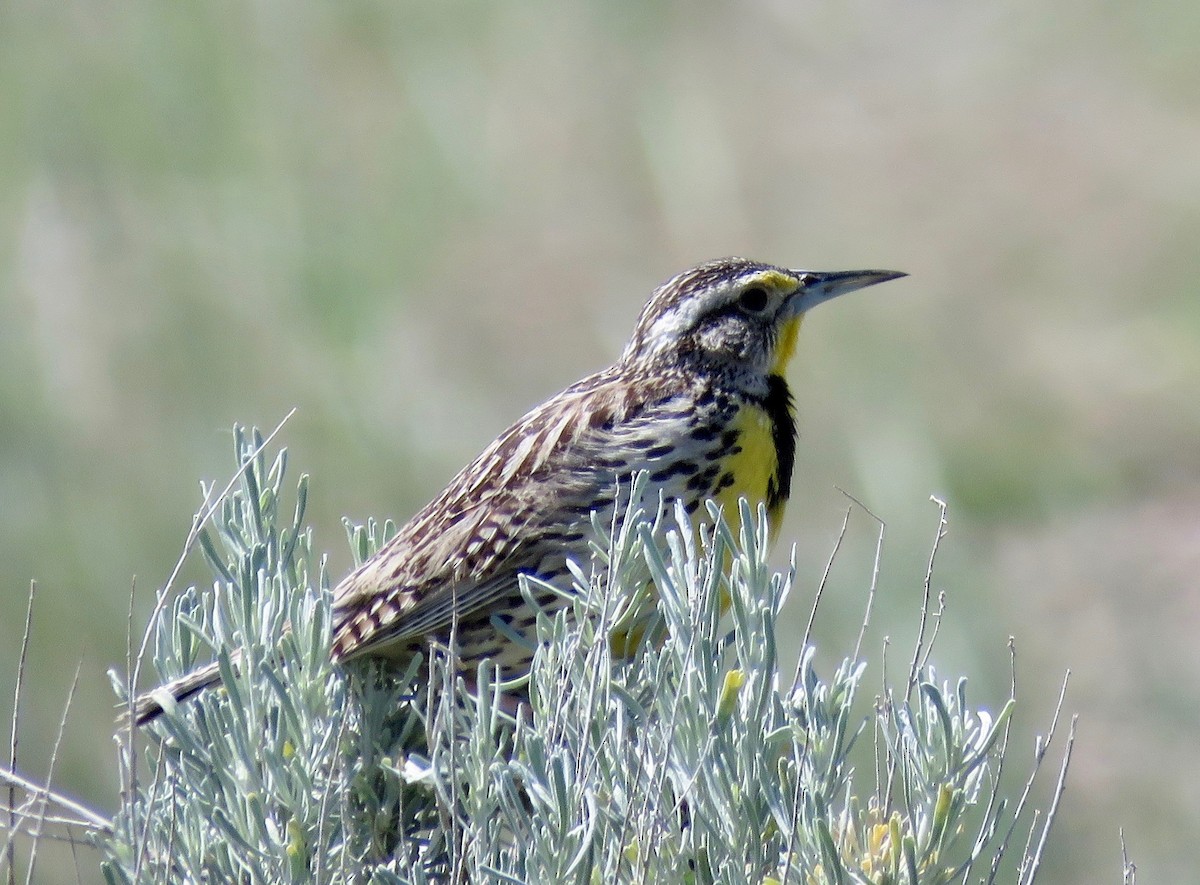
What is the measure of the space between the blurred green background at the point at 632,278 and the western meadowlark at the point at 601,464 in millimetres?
2099

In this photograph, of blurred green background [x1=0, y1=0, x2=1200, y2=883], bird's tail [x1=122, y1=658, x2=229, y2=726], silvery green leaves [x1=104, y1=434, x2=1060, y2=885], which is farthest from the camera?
blurred green background [x1=0, y1=0, x2=1200, y2=883]

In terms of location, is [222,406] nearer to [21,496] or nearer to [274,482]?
[21,496]

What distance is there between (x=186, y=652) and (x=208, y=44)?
22.8 ft

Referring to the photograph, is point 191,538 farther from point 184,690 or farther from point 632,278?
point 632,278

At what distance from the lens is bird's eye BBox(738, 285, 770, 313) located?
361 centimetres

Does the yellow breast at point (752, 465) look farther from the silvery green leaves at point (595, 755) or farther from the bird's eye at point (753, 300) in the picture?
the silvery green leaves at point (595, 755)

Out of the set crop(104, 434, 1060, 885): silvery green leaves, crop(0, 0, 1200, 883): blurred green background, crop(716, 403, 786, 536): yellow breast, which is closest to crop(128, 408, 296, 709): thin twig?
crop(104, 434, 1060, 885): silvery green leaves

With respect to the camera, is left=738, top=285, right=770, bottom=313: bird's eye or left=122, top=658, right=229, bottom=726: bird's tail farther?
left=738, top=285, right=770, bottom=313: bird's eye

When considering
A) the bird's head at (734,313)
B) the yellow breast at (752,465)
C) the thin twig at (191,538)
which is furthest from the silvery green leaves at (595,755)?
the bird's head at (734,313)

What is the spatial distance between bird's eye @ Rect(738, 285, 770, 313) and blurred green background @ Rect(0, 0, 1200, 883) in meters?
2.07

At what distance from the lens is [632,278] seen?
8.21m

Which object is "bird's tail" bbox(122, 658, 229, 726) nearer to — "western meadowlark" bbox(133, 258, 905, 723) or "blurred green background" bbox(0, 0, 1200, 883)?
"western meadowlark" bbox(133, 258, 905, 723)

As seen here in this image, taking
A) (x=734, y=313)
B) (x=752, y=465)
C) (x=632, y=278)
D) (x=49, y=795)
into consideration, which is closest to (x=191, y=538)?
(x=49, y=795)

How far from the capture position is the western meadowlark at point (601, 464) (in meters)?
3.12
